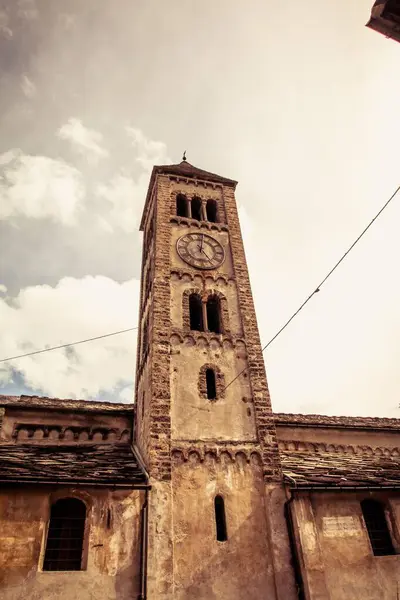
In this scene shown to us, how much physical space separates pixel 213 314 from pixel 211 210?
22.8ft

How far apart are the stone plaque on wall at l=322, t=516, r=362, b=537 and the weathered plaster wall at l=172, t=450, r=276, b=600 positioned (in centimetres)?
178

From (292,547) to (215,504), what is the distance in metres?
2.43

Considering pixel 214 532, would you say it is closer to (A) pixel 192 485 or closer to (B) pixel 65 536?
(A) pixel 192 485

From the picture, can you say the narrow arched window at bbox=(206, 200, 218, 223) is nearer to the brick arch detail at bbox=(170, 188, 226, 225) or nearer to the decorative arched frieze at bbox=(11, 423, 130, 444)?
the brick arch detail at bbox=(170, 188, 226, 225)

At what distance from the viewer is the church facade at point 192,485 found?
10.5 meters

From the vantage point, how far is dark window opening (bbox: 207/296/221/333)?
16469mm

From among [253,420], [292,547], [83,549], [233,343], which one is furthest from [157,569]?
[233,343]

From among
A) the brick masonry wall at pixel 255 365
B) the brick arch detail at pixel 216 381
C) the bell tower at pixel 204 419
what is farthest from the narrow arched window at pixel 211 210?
the brick arch detail at pixel 216 381

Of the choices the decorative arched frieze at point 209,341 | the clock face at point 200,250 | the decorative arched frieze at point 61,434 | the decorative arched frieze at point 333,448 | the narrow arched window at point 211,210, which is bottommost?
the decorative arched frieze at point 333,448

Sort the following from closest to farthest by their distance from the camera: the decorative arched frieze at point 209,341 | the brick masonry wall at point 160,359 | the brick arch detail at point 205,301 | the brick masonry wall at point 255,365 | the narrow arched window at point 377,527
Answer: the narrow arched window at point 377,527
the brick masonry wall at point 160,359
the brick masonry wall at point 255,365
the decorative arched frieze at point 209,341
the brick arch detail at point 205,301

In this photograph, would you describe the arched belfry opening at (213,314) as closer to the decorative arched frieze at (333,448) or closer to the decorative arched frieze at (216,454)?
the decorative arched frieze at (216,454)

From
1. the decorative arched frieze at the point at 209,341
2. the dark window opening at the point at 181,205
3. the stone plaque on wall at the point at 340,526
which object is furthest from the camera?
the dark window opening at the point at 181,205

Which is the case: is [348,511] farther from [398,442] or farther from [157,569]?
[398,442]

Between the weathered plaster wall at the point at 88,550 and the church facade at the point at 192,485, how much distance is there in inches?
1.1
